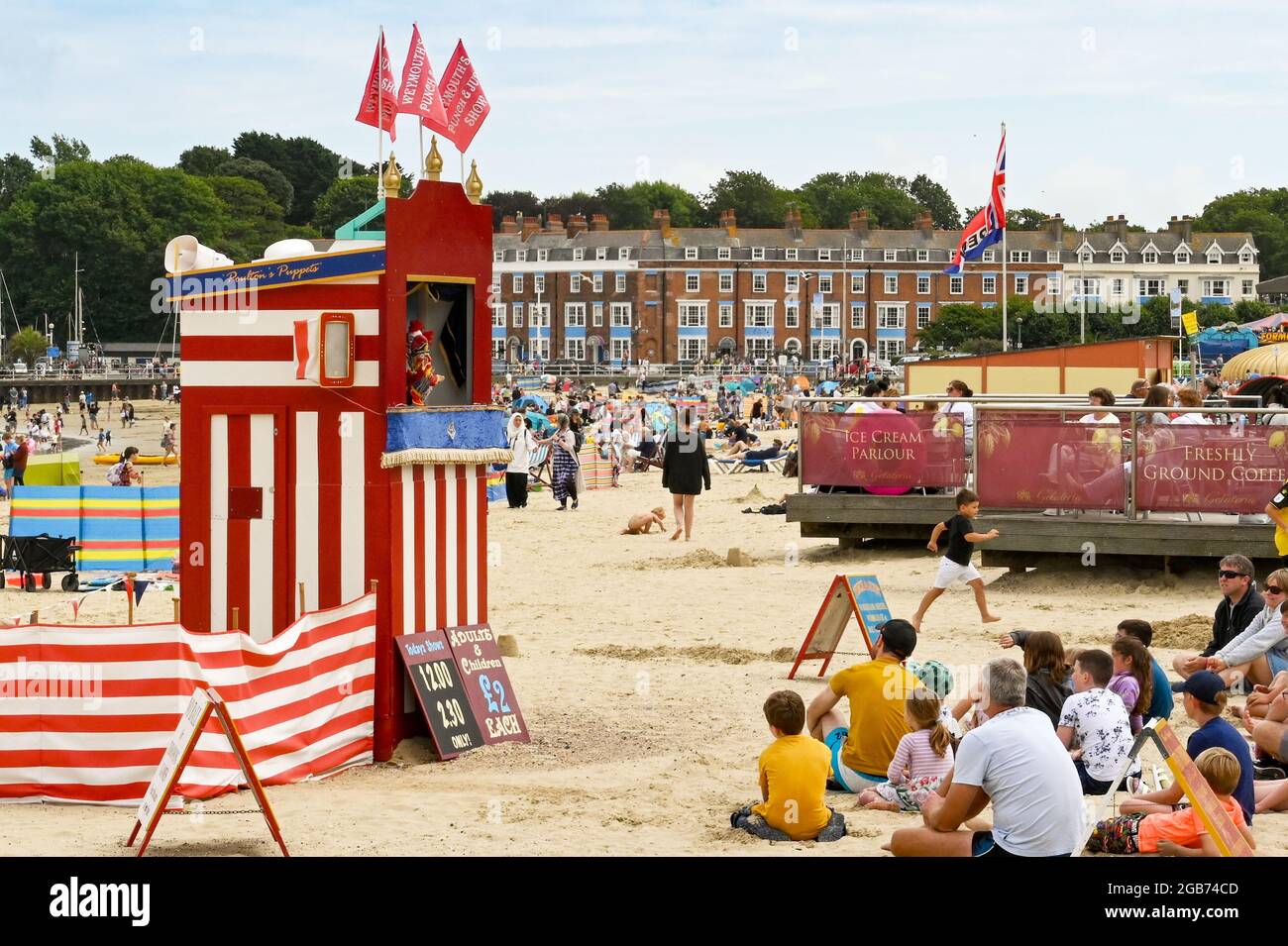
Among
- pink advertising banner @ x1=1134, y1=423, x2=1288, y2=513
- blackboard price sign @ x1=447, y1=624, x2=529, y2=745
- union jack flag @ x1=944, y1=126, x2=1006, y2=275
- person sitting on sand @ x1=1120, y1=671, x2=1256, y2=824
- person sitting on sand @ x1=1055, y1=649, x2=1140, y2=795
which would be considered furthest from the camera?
union jack flag @ x1=944, y1=126, x2=1006, y2=275

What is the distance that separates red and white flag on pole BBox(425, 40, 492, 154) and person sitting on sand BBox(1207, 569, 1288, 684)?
20.1ft

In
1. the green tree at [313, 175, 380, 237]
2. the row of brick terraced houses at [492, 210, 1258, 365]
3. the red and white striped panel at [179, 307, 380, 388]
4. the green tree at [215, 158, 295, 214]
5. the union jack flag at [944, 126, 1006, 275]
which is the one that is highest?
the green tree at [215, 158, 295, 214]

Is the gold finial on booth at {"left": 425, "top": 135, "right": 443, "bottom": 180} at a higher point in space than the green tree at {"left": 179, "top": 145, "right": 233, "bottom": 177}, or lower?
lower

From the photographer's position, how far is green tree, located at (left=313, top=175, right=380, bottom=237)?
131 m

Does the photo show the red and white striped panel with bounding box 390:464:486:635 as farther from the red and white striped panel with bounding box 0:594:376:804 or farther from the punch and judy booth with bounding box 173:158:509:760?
the red and white striped panel with bounding box 0:594:376:804

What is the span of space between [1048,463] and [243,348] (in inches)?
351

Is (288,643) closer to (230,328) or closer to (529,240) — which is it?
(230,328)

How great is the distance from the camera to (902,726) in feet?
28.6

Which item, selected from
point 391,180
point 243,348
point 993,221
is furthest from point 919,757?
point 993,221

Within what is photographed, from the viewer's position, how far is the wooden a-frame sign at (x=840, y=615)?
11.9 meters

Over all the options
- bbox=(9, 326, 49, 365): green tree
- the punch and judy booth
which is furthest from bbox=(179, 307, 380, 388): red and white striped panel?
bbox=(9, 326, 49, 365): green tree

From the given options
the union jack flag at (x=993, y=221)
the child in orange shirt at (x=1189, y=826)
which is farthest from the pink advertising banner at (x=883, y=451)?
the union jack flag at (x=993, y=221)

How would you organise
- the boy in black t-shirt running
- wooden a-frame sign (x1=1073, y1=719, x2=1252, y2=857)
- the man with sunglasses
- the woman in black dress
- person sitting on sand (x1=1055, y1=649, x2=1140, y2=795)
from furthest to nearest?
the woman in black dress, the boy in black t-shirt running, the man with sunglasses, person sitting on sand (x1=1055, y1=649, x2=1140, y2=795), wooden a-frame sign (x1=1073, y1=719, x2=1252, y2=857)

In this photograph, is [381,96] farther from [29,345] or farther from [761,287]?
[761,287]
